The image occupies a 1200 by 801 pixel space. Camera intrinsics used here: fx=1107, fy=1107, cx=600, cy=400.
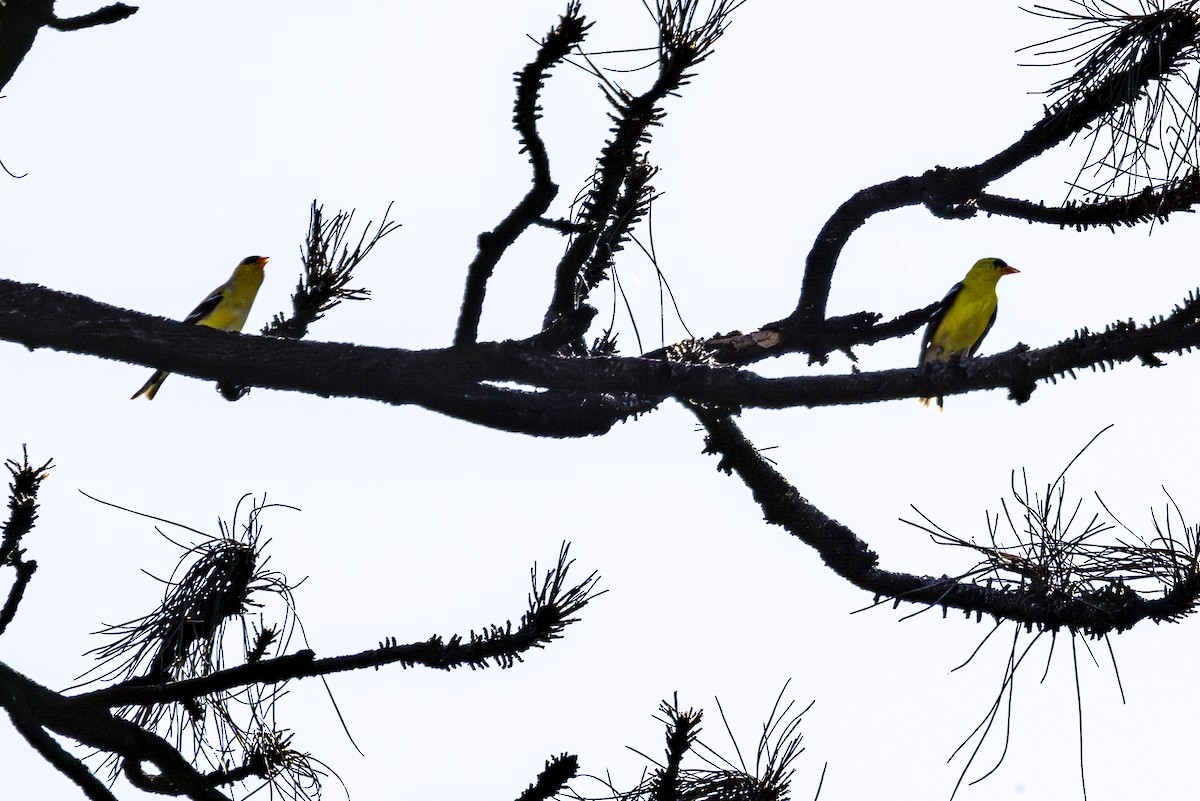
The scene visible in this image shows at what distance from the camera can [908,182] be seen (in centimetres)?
460

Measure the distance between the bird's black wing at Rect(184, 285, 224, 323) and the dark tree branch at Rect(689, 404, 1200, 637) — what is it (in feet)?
18.3

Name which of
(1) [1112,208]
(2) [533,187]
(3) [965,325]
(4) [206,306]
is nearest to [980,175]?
(1) [1112,208]

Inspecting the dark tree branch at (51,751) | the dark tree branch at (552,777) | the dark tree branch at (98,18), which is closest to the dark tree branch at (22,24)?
the dark tree branch at (98,18)

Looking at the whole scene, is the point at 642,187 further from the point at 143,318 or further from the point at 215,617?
the point at 215,617

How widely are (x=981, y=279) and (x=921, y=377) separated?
258 inches

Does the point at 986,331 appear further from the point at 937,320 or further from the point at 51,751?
the point at 51,751

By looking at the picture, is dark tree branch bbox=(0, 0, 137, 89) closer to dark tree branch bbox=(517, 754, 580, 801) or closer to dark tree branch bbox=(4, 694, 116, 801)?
dark tree branch bbox=(4, 694, 116, 801)

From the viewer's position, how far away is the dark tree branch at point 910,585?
289 cm

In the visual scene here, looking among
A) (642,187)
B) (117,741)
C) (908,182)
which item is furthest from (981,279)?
(117,741)

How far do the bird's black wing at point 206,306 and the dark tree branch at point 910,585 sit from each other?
558 centimetres

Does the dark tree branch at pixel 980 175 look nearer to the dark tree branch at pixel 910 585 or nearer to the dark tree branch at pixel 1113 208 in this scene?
the dark tree branch at pixel 1113 208

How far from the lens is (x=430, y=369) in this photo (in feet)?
10.0

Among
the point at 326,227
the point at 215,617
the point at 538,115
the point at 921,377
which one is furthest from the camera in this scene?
the point at 326,227

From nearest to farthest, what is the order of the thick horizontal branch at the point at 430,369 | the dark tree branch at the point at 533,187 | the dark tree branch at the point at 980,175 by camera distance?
1. the dark tree branch at the point at 533,187
2. the thick horizontal branch at the point at 430,369
3. the dark tree branch at the point at 980,175
